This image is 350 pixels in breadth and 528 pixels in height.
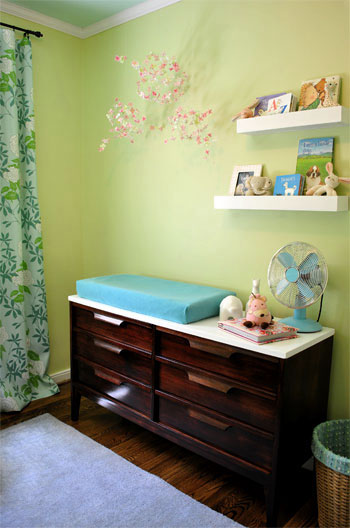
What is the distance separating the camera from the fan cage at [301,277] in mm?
1920

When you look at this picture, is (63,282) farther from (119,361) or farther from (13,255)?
(119,361)

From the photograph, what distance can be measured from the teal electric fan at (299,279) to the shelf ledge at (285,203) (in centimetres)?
17

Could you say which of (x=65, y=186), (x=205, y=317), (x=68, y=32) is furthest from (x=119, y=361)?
(x=68, y=32)

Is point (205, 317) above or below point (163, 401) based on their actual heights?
above

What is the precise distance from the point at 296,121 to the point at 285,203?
35 cm

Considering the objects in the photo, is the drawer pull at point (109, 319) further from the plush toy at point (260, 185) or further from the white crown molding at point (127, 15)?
the white crown molding at point (127, 15)

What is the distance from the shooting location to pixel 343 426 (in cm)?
199

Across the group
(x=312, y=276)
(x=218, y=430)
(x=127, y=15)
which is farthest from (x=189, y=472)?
(x=127, y=15)

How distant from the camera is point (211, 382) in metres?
1.97

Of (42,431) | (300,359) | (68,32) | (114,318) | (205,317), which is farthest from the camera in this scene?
(68,32)

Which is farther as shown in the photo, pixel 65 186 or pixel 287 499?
pixel 65 186

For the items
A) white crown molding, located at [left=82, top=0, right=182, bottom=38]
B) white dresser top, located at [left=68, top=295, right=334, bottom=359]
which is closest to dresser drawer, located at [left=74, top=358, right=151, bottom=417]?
white dresser top, located at [left=68, top=295, right=334, bottom=359]

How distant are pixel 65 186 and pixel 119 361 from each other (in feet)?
4.69

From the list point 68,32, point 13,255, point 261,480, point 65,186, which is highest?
point 68,32
